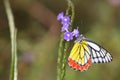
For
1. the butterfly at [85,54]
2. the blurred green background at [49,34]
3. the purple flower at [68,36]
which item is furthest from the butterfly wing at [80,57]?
the blurred green background at [49,34]

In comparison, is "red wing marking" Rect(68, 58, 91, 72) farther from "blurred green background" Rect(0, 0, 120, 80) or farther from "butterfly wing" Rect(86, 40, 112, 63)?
"blurred green background" Rect(0, 0, 120, 80)

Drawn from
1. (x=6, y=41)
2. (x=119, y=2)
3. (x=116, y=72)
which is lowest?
(x=116, y=72)

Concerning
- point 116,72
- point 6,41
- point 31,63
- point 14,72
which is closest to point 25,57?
point 31,63

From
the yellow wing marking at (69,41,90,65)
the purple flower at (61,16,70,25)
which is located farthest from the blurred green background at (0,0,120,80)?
the purple flower at (61,16,70,25)

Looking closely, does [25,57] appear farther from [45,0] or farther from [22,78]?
[45,0]

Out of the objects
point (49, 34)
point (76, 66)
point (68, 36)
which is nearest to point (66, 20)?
point (68, 36)
